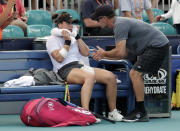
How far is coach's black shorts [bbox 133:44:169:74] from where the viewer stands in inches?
292

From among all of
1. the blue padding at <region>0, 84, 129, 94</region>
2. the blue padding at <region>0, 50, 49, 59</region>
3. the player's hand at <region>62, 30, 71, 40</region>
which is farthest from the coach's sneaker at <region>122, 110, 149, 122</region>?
the blue padding at <region>0, 50, 49, 59</region>

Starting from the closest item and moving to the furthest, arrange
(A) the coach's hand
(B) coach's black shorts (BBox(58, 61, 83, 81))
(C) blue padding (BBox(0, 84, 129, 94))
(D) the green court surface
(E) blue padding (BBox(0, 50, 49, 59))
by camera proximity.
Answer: (D) the green court surface, (C) blue padding (BBox(0, 84, 129, 94)), (B) coach's black shorts (BBox(58, 61, 83, 81)), (A) the coach's hand, (E) blue padding (BBox(0, 50, 49, 59))

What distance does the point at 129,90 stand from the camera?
7.64 metres

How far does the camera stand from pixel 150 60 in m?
7.48

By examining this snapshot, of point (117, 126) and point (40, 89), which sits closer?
point (117, 126)

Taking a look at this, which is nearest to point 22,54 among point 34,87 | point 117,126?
point 34,87

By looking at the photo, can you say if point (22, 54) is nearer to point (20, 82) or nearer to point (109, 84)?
point (20, 82)

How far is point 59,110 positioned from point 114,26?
4.53 ft

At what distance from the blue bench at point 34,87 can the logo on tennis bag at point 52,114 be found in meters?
0.44

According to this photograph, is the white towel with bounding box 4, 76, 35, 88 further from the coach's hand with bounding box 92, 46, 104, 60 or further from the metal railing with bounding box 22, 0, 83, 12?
the metal railing with bounding box 22, 0, 83, 12

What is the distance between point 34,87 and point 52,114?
2.38 feet

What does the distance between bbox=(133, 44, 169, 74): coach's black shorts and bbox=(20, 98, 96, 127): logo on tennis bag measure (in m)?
1.04

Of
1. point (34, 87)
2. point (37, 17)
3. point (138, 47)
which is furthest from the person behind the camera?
point (37, 17)

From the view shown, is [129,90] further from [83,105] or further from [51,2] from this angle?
[51,2]
